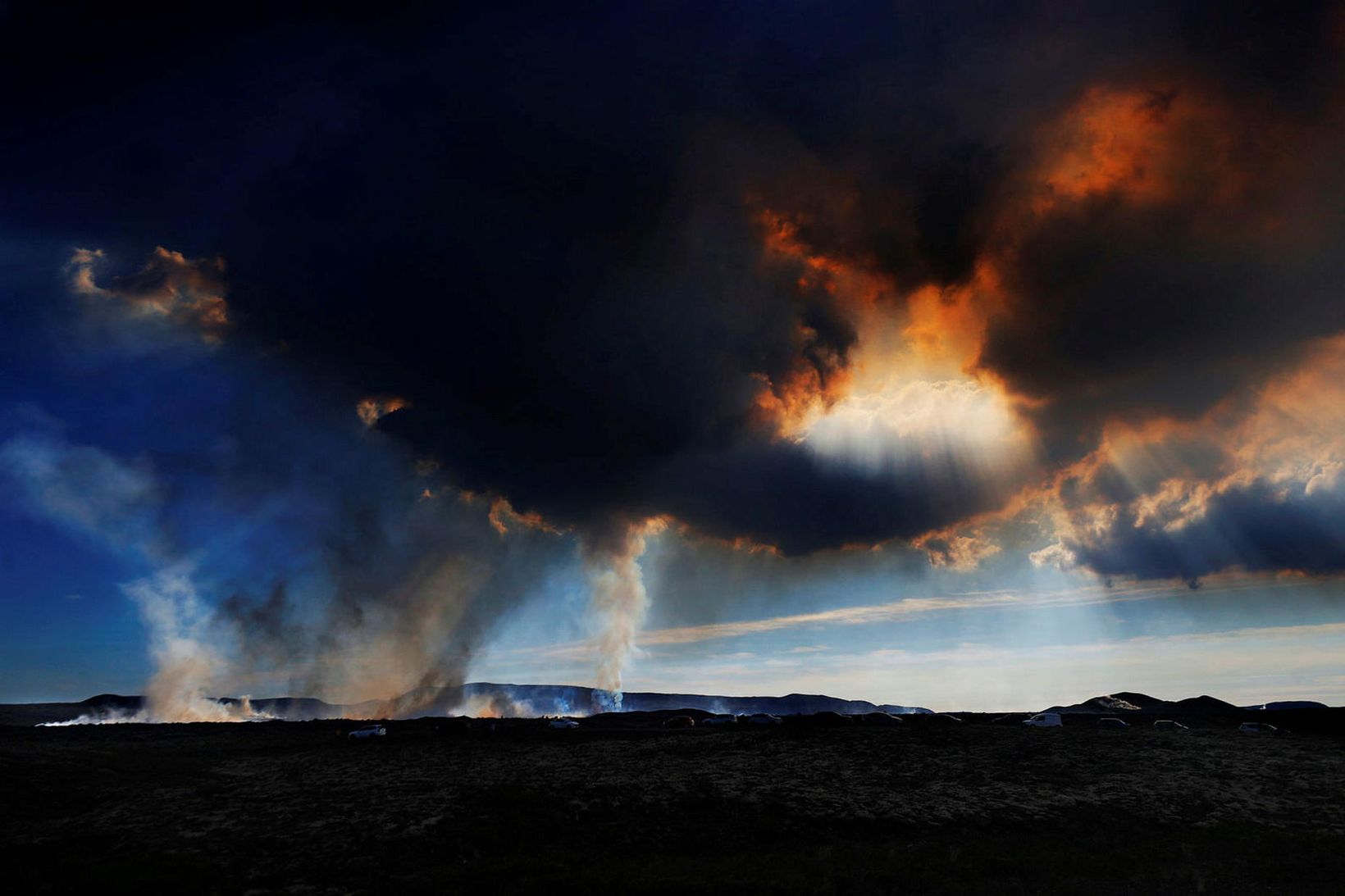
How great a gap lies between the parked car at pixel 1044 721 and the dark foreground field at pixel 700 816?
10.7 m

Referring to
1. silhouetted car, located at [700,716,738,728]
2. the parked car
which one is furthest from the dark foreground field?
silhouetted car, located at [700,716,738,728]

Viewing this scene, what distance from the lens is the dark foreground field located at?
32969 millimetres

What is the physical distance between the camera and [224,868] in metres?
34.2

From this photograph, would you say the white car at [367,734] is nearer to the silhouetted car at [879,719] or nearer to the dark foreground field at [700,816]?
the dark foreground field at [700,816]

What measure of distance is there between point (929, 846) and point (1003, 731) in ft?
115

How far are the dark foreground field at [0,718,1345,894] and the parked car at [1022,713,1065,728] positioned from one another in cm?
1073

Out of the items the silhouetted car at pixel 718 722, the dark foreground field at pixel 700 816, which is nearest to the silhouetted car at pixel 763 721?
the silhouetted car at pixel 718 722

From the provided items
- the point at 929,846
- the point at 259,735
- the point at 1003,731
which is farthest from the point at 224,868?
the point at 1003,731

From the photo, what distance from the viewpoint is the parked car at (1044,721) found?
7576cm

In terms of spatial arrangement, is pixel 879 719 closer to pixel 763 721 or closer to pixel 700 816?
pixel 763 721

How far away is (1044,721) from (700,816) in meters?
54.4

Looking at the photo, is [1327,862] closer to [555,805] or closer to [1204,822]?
[1204,822]

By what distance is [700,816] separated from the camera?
140 feet

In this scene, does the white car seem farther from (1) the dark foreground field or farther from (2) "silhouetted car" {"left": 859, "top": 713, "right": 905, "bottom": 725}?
(2) "silhouetted car" {"left": 859, "top": 713, "right": 905, "bottom": 725}
